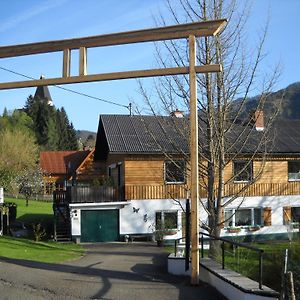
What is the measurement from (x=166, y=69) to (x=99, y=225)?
72.0ft

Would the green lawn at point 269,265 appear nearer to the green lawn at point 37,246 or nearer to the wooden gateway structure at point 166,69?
the wooden gateway structure at point 166,69

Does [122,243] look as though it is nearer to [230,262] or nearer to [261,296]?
[230,262]

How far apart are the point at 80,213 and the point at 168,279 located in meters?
20.1

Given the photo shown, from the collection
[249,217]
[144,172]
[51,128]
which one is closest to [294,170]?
[249,217]

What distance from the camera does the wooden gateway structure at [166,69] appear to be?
10.9 meters

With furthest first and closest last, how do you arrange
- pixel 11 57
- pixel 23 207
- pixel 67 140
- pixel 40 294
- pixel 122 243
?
pixel 67 140
pixel 23 207
pixel 122 243
pixel 11 57
pixel 40 294

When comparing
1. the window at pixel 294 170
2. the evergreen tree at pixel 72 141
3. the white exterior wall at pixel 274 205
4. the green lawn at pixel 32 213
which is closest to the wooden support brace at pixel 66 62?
the white exterior wall at pixel 274 205

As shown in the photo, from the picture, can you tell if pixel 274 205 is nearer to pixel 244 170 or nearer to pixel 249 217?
pixel 249 217

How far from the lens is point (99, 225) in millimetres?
31891

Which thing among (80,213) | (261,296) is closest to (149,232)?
(80,213)

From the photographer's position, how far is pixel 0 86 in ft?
40.5

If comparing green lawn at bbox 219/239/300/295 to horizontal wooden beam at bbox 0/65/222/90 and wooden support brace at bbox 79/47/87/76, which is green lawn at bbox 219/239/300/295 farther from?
wooden support brace at bbox 79/47/87/76

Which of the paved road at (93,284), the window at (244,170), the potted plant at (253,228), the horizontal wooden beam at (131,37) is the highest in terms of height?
the horizontal wooden beam at (131,37)

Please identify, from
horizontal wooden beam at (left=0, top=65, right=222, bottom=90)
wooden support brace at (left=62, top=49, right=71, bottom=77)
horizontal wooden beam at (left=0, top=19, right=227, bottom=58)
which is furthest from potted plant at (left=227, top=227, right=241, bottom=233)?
horizontal wooden beam at (left=0, top=19, right=227, bottom=58)
